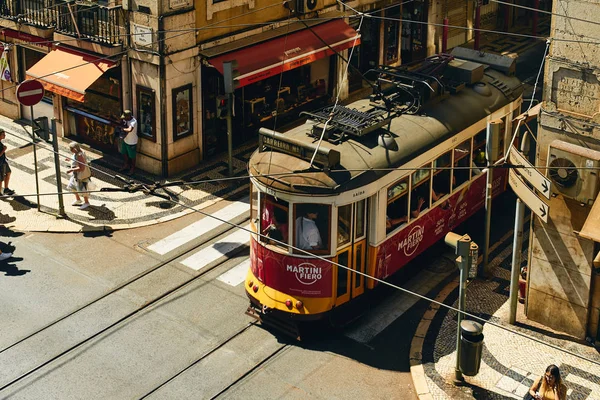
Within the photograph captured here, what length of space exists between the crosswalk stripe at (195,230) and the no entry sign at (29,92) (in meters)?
3.98

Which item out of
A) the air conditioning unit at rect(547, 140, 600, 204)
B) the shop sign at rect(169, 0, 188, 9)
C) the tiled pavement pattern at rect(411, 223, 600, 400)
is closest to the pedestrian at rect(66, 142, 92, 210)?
the shop sign at rect(169, 0, 188, 9)

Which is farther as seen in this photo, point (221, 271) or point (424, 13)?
point (424, 13)

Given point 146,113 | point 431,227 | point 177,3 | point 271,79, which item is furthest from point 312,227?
point 271,79

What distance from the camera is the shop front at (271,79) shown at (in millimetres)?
23250

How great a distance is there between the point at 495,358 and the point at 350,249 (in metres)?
2.98

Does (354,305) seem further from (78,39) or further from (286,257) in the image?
(78,39)

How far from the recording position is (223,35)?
76.6 ft

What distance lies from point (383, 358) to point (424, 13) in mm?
17527

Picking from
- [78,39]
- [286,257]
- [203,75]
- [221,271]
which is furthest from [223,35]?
[286,257]

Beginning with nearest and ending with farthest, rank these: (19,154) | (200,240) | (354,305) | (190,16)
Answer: (354,305) < (200,240) < (190,16) < (19,154)

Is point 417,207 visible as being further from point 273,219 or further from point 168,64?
point 168,64

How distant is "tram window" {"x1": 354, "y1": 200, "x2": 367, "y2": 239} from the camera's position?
16.0 metres

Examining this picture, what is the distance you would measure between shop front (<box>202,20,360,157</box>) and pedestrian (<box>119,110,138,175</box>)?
6.12 ft

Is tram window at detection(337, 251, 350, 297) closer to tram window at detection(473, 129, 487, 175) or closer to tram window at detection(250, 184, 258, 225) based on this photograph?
tram window at detection(250, 184, 258, 225)
